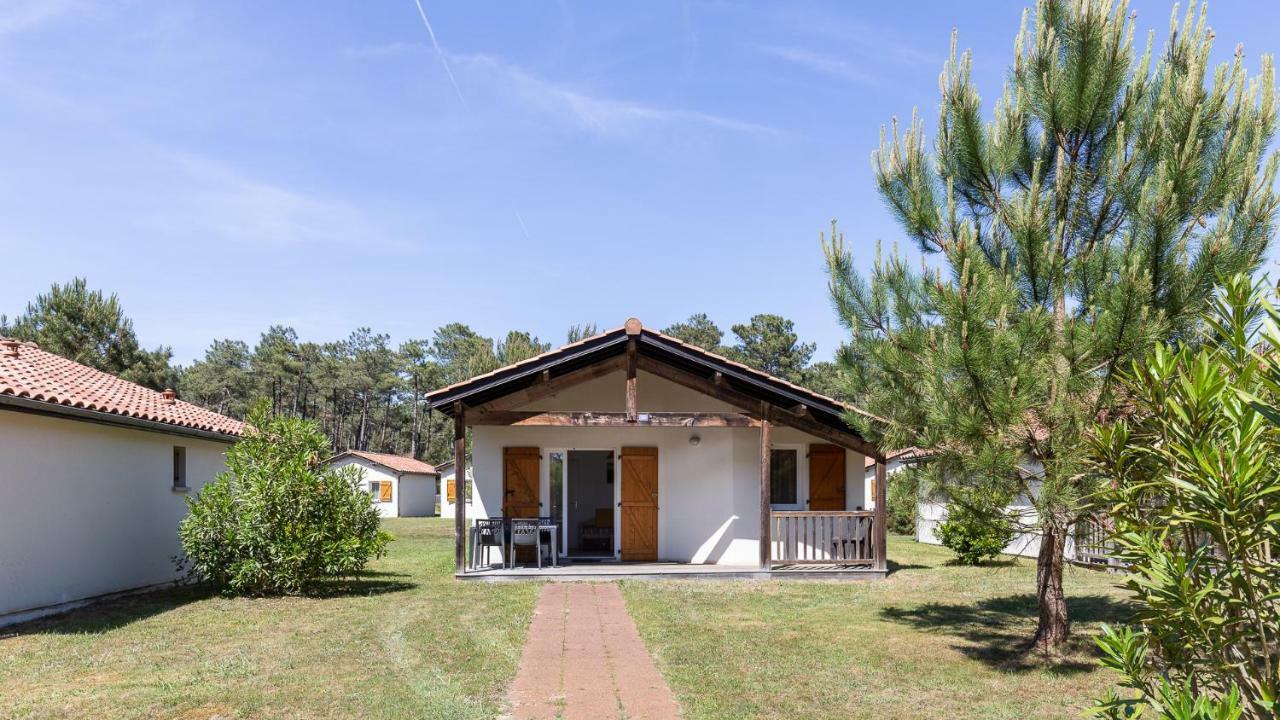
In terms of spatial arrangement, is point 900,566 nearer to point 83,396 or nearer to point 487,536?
point 487,536

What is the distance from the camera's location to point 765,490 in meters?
13.2

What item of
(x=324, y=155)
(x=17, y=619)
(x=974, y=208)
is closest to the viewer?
(x=974, y=208)

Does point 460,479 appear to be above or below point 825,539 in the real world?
above

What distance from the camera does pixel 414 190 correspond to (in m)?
18.7

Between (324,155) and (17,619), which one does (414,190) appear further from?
(17,619)

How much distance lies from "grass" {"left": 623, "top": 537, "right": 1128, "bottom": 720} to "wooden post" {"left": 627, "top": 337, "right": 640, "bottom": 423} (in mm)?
2508

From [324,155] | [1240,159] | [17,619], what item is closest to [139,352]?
[324,155]

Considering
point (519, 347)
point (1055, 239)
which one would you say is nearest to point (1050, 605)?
point (1055, 239)

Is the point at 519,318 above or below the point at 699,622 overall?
above

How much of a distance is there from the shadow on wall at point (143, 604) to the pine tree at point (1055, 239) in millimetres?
8029

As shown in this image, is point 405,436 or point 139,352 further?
point 405,436

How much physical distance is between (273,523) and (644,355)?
228 inches

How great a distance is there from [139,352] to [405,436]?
38.1 meters

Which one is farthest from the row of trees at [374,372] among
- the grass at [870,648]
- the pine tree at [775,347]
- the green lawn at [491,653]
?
the green lawn at [491,653]
